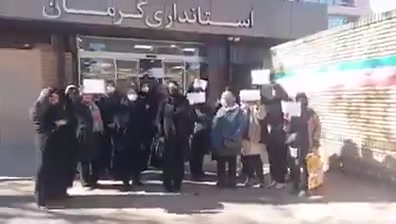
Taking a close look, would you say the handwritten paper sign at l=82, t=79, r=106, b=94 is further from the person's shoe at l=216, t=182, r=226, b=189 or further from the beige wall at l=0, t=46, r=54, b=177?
the beige wall at l=0, t=46, r=54, b=177

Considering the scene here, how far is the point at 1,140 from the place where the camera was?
16562mm

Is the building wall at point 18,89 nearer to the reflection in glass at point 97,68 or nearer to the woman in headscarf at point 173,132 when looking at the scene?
the reflection in glass at point 97,68

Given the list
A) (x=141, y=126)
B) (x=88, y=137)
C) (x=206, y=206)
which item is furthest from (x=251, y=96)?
(x=88, y=137)

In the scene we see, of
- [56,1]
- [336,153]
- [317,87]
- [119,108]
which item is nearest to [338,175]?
[336,153]

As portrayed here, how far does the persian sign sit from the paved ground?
6810mm

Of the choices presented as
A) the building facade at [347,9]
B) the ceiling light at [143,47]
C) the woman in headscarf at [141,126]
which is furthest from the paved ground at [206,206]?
the building facade at [347,9]

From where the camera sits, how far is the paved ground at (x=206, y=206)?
6980 millimetres

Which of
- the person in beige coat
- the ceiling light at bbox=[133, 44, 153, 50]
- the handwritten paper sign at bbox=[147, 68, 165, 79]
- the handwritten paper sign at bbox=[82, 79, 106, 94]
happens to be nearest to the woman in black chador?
the handwritten paper sign at bbox=[82, 79, 106, 94]

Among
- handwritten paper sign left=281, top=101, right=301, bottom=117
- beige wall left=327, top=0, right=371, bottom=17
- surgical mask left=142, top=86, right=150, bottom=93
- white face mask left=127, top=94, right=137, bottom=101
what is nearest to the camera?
handwritten paper sign left=281, top=101, right=301, bottom=117

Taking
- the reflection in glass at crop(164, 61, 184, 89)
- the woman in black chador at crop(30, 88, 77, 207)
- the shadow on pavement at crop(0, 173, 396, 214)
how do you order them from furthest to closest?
1. the reflection in glass at crop(164, 61, 184, 89)
2. the shadow on pavement at crop(0, 173, 396, 214)
3. the woman in black chador at crop(30, 88, 77, 207)

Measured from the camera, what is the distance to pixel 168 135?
829cm

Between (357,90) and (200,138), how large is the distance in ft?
9.51

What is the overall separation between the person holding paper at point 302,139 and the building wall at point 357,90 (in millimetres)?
1277

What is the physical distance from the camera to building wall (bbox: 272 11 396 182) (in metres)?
9.08
